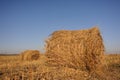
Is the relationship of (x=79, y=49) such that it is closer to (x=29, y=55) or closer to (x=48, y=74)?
(x=48, y=74)

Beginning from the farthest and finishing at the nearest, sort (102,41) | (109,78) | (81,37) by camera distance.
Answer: (102,41), (81,37), (109,78)

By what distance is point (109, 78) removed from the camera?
388 inches

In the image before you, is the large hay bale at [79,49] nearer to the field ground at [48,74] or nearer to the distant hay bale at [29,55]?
the field ground at [48,74]

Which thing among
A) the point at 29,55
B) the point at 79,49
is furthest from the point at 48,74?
→ the point at 29,55

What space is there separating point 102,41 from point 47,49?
2.99m

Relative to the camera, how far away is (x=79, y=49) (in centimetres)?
1123

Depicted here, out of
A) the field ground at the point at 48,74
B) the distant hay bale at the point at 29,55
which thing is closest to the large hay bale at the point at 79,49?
the field ground at the point at 48,74

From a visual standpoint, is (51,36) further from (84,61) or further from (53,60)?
(84,61)

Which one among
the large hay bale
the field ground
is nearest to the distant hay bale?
the field ground

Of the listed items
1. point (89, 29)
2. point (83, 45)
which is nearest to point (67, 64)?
point (83, 45)

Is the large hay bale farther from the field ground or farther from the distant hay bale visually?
the distant hay bale

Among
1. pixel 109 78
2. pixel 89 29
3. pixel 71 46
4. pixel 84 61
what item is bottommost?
pixel 109 78

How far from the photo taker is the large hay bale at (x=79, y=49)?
443 inches

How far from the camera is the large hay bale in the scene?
11248 mm
